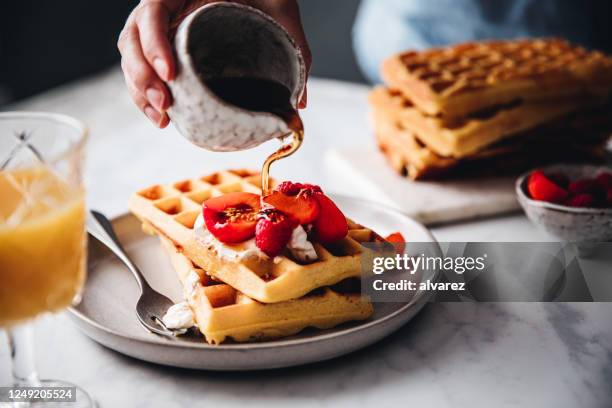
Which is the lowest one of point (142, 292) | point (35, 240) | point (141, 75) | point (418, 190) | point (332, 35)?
point (332, 35)

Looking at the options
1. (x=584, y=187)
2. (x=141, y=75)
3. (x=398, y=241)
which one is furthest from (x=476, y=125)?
(x=141, y=75)

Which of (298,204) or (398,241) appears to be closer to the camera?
(298,204)

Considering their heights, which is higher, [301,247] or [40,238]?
[40,238]

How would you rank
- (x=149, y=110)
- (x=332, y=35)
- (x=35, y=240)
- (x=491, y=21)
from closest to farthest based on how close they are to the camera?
1. (x=35, y=240)
2. (x=149, y=110)
3. (x=491, y=21)
4. (x=332, y=35)

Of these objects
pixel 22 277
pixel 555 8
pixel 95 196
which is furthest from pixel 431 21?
pixel 22 277

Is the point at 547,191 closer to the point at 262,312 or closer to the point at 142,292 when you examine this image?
the point at 262,312

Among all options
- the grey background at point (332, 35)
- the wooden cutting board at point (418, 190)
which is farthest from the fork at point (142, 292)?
the grey background at point (332, 35)
